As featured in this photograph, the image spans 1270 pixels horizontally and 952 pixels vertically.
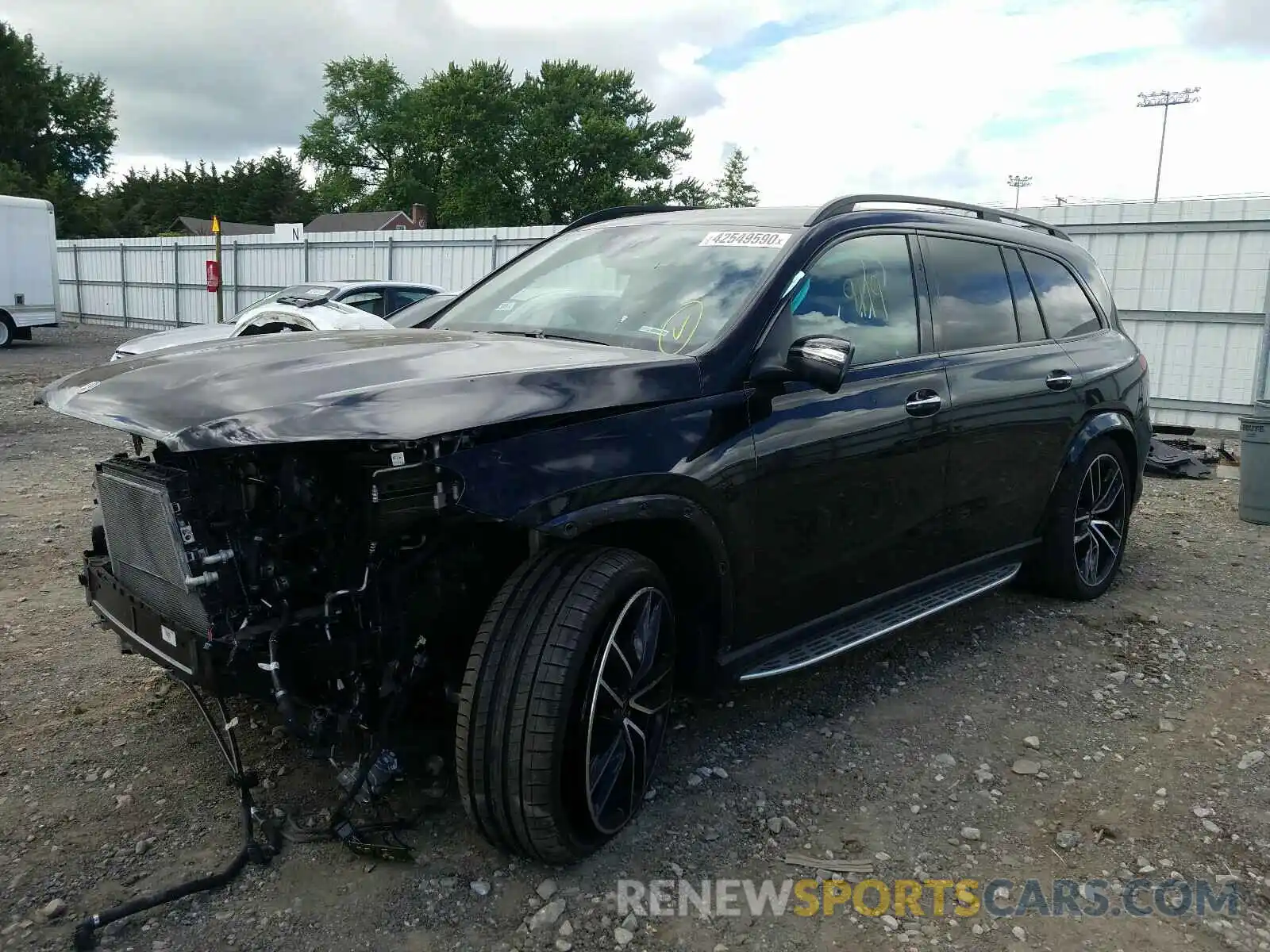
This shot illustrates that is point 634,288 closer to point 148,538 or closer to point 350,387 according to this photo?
point 350,387

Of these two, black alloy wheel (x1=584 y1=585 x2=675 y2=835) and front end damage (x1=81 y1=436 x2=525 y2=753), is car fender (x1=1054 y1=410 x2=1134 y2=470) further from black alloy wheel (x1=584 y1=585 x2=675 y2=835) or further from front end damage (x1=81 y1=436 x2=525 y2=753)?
front end damage (x1=81 y1=436 x2=525 y2=753)

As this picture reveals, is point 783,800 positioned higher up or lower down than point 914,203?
lower down

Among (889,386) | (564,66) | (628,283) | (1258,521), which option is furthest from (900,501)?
(564,66)

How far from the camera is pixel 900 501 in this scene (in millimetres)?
3629

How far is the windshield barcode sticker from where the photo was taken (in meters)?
3.40

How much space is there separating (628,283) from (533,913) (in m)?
2.05

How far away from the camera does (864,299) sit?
359cm

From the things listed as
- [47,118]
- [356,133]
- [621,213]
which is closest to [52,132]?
[47,118]

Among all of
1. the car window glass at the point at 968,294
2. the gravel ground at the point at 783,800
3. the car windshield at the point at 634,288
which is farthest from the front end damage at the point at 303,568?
the car window glass at the point at 968,294

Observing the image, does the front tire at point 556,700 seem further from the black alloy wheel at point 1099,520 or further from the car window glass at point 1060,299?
the black alloy wheel at point 1099,520

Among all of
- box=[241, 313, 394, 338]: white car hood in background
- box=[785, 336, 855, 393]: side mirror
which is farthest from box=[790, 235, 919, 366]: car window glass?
box=[241, 313, 394, 338]: white car hood in background

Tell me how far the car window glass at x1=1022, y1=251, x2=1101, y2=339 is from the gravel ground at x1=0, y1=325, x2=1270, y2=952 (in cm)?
141

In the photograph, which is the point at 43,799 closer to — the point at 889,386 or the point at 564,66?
the point at 889,386

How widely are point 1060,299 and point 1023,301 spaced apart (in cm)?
41
